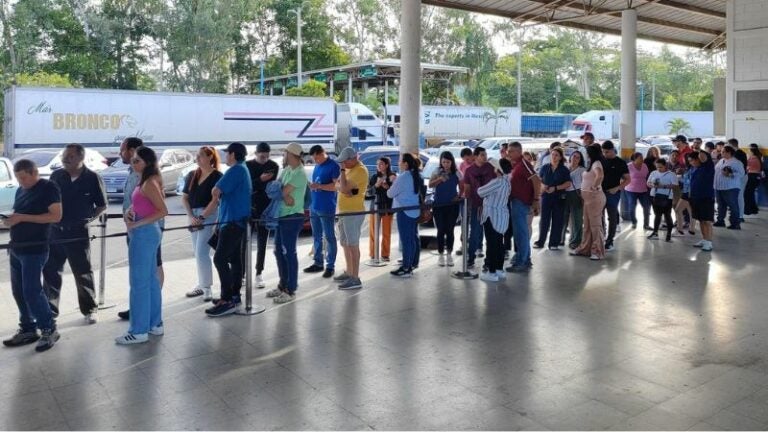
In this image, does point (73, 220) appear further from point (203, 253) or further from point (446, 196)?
point (446, 196)

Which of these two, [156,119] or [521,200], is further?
[156,119]

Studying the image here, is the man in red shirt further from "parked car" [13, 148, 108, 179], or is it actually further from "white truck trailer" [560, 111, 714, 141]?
→ "white truck trailer" [560, 111, 714, 141]

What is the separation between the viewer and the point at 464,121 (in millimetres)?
41688

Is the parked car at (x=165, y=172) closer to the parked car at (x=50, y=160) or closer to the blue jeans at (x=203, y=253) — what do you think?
the parked car at (x=50, y=160)

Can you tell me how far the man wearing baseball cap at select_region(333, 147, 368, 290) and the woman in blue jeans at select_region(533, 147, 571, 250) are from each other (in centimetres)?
321

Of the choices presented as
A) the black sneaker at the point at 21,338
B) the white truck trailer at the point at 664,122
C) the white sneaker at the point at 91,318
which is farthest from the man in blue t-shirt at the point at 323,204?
the white truck trailer at the point at 664,122

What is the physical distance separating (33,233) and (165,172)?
50.0 feet

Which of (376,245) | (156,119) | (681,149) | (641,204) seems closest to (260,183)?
(376,245)

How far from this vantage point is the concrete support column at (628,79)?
20094 mm

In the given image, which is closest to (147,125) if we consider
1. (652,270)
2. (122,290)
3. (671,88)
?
(122,290)

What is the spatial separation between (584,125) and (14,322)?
147ft

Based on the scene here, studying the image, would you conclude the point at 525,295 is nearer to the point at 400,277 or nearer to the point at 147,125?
the point at 400,277

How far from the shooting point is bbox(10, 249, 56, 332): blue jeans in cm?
591

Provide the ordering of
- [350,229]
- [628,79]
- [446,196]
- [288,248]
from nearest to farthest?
[288,248]
[350,229]
[446,196]
[628,79]
